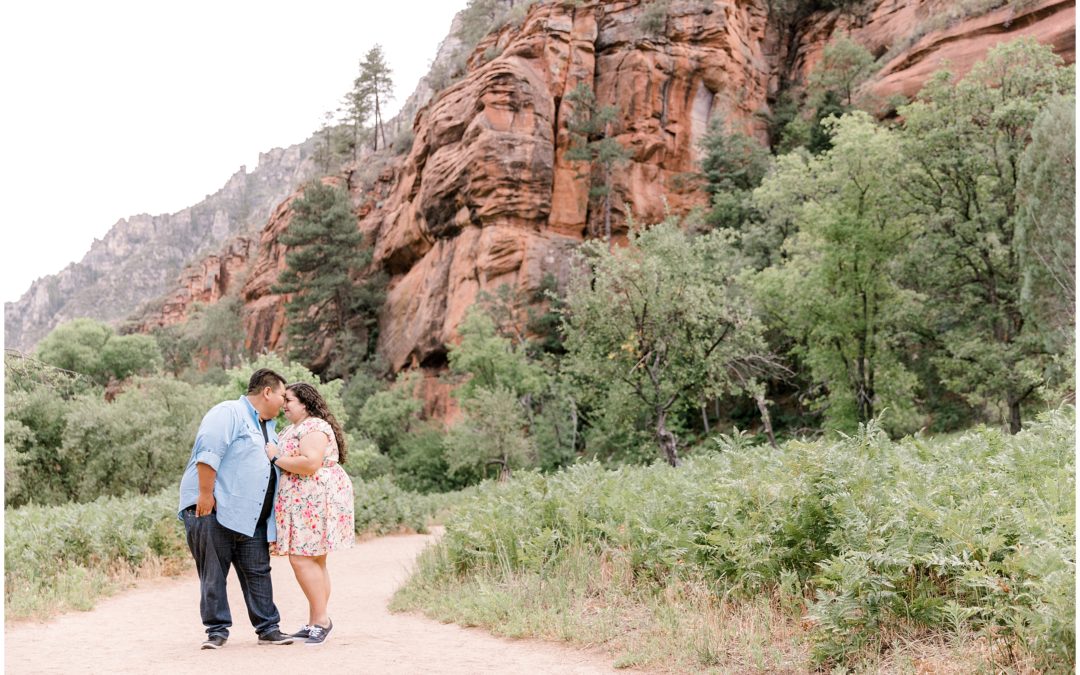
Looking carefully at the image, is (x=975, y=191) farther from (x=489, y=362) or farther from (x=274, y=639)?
(x=274, y=639)

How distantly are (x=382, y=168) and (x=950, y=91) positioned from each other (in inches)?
1567

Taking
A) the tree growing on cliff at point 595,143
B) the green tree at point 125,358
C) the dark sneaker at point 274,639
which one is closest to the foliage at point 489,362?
the tree growing on cliff at point 595,143

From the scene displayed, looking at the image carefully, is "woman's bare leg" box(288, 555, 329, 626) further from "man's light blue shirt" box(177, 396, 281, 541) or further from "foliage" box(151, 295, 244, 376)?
"foliage" box(151, 295, 244, 376)

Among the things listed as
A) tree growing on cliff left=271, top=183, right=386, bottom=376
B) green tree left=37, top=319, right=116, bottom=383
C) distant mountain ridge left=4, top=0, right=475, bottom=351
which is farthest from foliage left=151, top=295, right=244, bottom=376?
distant mountain ridge left=4, top=0, right=475, bottom=351

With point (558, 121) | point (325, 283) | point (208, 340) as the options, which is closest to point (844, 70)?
point (558, 121)

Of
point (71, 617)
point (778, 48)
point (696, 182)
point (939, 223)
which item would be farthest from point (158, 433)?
point (778, 48)

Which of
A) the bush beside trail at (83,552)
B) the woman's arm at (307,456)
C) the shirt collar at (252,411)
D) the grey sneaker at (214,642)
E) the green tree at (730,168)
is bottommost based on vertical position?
the bush beside trail at (83,552)

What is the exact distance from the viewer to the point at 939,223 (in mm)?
23766

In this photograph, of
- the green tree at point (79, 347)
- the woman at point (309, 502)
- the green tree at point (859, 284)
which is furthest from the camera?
the green tree at point (79, 347)

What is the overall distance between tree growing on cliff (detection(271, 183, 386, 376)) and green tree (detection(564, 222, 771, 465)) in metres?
28.8

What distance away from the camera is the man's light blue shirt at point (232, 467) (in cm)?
548

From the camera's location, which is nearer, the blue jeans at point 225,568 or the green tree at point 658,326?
the blue jeans at point 225,568

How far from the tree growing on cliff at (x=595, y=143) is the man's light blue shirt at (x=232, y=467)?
121ft

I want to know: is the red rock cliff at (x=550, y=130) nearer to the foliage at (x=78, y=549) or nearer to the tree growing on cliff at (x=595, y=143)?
the tree growing on cliff at (x=595, y=143)
